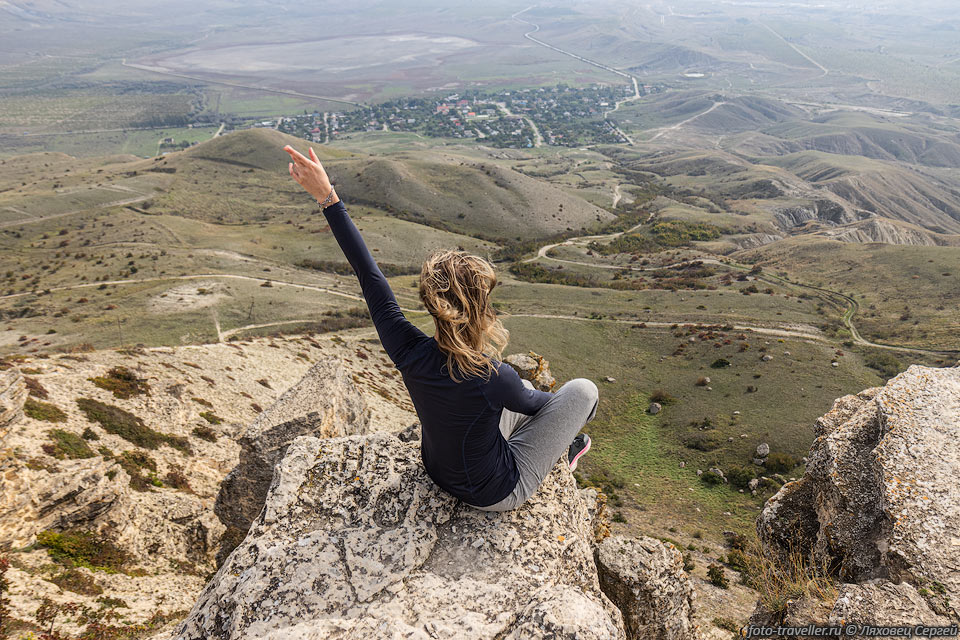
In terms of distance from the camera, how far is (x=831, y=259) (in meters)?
77.0

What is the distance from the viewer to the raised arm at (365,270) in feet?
17.0

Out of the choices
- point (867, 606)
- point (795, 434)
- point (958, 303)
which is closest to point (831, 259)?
point (958, 303)

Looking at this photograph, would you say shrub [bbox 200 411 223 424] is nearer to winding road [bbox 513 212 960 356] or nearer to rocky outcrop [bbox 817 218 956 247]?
Result: winding road [bbox 513 212 960 356]

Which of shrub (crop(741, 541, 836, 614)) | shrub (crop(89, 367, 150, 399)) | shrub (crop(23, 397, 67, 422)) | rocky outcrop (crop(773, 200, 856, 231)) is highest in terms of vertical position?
shrub (crop(741, 541, 836, 614))

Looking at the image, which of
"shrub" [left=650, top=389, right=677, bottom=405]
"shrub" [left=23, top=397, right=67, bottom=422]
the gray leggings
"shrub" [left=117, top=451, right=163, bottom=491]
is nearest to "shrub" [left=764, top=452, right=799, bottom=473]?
"shrub" [left=650, top=389, right=677, bottom=405]

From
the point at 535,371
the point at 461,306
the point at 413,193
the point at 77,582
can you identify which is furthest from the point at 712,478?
the point at 413,193

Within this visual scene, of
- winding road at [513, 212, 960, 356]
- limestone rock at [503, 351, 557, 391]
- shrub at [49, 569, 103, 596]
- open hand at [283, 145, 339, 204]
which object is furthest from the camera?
winding road at [513, 212, 960, 356]

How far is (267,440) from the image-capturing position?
14016 mm

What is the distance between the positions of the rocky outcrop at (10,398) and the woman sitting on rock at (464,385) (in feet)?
53.8

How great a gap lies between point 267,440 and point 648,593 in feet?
36.2

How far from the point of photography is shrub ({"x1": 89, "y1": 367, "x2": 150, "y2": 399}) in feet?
68.1

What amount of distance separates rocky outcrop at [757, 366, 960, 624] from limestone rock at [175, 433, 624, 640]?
349cm

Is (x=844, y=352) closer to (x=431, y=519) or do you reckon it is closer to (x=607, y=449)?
(x=607, y=449)

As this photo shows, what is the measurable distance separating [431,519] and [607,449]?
2745cm
